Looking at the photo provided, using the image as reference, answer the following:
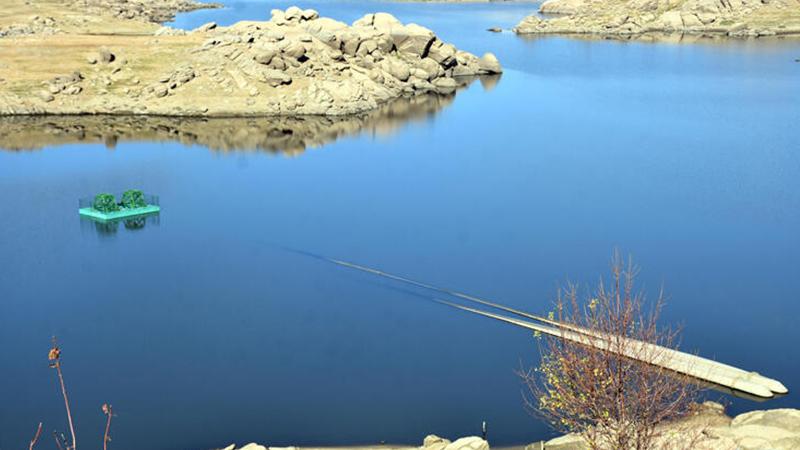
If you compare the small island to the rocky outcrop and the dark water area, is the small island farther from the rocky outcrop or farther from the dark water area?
the rocky outcrop

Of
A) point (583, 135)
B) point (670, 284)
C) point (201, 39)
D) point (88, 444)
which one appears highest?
point (201, 39)

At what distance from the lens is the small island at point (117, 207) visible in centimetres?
7419

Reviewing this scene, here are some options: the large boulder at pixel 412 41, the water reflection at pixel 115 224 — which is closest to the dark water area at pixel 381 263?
the water reflection at pixel 115 224

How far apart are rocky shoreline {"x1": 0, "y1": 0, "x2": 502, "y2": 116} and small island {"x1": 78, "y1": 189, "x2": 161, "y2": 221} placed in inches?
1688

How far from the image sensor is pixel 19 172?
8988 centimetres

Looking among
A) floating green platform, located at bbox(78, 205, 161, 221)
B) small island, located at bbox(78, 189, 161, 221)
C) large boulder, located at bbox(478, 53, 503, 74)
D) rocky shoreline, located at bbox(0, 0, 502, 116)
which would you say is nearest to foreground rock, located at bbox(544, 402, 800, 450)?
floating green platform, located at bbox(78, 205, 161, 221)

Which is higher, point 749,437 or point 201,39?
point 201,39

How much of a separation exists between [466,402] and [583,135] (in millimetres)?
63139

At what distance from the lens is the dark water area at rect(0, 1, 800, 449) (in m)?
45.5

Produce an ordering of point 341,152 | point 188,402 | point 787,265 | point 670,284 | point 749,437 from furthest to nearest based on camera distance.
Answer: point 341,152, point 787,265, point 670,284, point 188,402, point 749,437

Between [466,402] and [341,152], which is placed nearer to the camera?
[466,402]

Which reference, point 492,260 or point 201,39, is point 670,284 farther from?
point 201,39

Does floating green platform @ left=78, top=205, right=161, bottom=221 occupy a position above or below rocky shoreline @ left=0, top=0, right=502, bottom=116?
below

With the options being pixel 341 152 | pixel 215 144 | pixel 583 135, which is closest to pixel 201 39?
pixel 215 144
